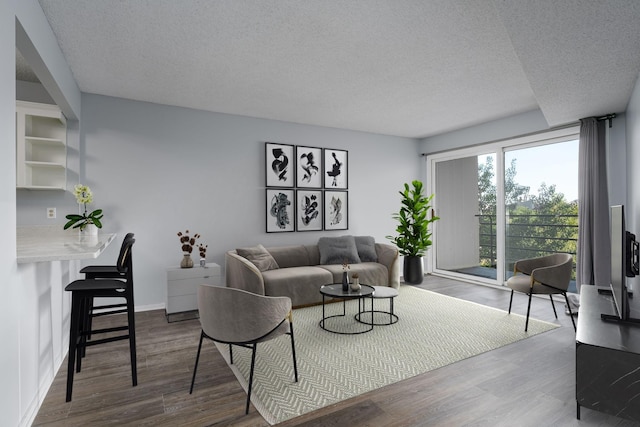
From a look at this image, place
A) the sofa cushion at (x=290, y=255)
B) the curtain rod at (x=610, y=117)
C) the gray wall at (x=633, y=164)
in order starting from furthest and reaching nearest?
the sofa cushion at (x=290, y=255), the curtain rod at (x=610, y=117), the gray wall at (x=633, y=164)

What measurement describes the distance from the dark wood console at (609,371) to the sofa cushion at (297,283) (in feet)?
9.67

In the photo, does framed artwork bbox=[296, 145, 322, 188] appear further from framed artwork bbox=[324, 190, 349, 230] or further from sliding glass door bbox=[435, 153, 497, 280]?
sliding glass door bbox=[435, 153, 497, 280]

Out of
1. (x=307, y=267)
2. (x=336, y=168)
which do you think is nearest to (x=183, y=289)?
(x=307, y=267)

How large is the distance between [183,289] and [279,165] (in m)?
2.28

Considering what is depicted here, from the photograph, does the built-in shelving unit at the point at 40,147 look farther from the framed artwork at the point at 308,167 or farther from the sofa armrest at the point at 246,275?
the framed artwork at the point at 308,167

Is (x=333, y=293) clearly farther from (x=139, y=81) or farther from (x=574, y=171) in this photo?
(x=574, y=171)

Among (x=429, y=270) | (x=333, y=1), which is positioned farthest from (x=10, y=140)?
(x=429, y=270)

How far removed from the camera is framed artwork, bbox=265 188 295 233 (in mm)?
5312

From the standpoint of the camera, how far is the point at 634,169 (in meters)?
3.38

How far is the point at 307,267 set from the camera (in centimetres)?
497

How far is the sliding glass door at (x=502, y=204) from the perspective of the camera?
15.7 ft

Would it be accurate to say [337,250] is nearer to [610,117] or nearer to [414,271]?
[414,271]

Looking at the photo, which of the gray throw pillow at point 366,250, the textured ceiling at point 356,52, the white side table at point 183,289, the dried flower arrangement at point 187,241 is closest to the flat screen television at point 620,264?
the textured ceiling at point 356,52

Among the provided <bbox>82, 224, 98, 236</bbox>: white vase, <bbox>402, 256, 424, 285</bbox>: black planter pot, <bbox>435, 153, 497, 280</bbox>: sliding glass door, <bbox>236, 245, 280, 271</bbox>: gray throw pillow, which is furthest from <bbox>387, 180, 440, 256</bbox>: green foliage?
<bbox>82, 224, 98, 236</bbox>: white vase
